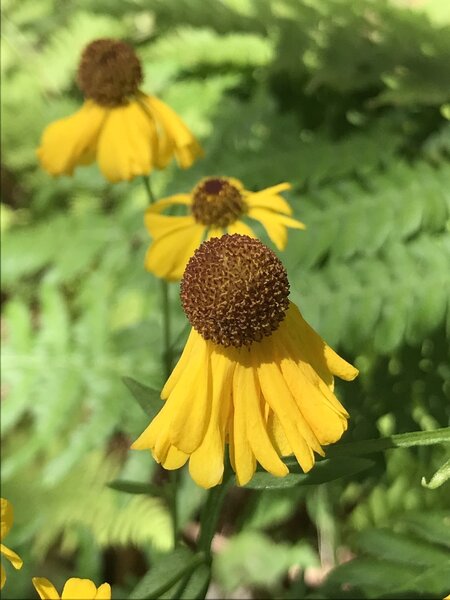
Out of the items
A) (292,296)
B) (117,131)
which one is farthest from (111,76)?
(292,296)

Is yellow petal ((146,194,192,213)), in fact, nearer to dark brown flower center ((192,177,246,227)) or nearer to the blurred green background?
dark brown flower center ((192,177,246,227))

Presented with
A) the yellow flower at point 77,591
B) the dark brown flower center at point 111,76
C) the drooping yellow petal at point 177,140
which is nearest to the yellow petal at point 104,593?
the yellow flower at point 77,591

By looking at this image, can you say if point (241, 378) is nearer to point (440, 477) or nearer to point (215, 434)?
point (215, 434)

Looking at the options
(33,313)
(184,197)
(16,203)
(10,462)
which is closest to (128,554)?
(10,462)

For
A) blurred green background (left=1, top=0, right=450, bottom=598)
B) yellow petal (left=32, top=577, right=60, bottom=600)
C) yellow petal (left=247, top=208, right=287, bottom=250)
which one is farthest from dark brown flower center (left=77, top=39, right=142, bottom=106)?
yellow petal (left=32, top=577, right=60, bottom=600)

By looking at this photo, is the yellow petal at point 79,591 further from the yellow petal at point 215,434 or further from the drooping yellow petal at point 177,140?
the drooping yellow petal at point 177,140

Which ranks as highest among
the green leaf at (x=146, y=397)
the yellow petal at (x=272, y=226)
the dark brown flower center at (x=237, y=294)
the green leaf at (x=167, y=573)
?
the dark brown flower center at (x=237, y=294)

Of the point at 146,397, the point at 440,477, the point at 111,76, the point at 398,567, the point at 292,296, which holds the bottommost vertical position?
the point at 398,567
